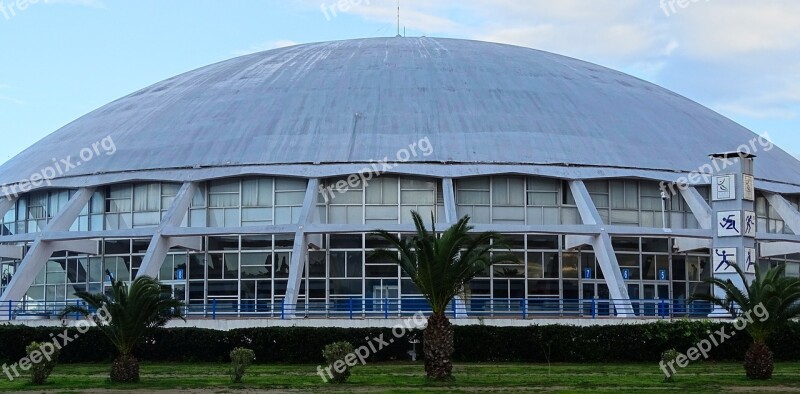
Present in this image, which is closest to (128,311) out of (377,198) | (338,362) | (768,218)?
(338,362)

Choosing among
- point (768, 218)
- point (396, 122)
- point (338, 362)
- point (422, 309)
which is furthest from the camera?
point (768, 218)

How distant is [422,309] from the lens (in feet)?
147

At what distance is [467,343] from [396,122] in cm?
1433

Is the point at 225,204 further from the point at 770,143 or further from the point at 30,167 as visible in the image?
the point at 770,143

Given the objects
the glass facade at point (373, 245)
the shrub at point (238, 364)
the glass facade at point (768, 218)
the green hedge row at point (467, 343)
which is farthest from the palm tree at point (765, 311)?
the glass facade at point (768, 218)

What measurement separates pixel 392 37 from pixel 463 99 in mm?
12813

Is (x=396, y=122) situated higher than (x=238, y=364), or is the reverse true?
(x=396, y=122)

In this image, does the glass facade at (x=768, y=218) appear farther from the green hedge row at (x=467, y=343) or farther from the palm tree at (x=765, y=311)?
the palm tree at (x=765, y=311)

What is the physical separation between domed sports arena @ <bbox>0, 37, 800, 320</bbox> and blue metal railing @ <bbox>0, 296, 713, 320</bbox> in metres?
0.17

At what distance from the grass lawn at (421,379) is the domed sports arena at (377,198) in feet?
26.5

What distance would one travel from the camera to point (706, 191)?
175ft

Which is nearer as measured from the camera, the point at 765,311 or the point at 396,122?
the point at 765,311

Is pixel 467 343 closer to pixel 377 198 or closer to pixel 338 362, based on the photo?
pixel 338 362

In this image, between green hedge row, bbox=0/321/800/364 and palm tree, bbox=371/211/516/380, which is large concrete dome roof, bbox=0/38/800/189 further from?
palm tree, bbox=371/211/516/380
